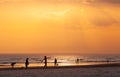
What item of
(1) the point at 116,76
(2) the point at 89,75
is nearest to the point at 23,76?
(2) the point at 89,75

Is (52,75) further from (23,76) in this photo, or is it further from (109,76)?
(109,76)

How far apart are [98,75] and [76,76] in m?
3.53

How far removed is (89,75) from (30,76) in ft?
27.4

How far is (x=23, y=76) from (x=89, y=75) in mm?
9332

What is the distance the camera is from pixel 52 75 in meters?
53.8

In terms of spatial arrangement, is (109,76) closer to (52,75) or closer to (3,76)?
(52,75)

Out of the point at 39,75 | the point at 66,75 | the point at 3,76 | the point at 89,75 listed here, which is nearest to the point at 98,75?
the point at 89,75

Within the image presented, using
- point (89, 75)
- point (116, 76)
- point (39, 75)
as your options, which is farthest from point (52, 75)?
point (116, 76)

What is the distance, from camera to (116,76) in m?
52.2

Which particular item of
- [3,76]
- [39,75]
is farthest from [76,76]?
[3,76]

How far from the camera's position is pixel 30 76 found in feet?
173

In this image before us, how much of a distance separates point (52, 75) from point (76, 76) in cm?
356

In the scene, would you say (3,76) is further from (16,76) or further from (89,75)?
(89,75)

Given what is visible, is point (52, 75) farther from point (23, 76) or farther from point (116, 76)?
point (116, 76)
